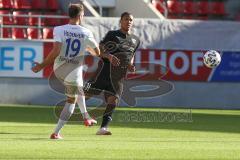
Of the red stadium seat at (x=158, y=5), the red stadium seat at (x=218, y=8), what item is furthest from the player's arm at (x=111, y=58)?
the red stadium seat at (x=218, y=8)

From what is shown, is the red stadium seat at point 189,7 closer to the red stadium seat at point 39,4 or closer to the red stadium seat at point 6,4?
the red stadium seat at point 39,4

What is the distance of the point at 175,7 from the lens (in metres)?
32.4

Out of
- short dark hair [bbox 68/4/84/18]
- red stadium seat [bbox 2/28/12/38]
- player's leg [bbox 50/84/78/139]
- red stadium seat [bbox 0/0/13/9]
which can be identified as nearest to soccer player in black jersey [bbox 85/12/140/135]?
player's leg [bbox 50/84/78/139]

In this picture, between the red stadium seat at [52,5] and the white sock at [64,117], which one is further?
the red stadium seat at [52,5]

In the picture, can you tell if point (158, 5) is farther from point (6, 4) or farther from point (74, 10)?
point (74, 10)

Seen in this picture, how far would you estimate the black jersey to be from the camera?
50.4 ft

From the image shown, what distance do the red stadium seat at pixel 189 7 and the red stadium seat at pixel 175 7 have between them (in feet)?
0.60

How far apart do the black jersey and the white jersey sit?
1356mm

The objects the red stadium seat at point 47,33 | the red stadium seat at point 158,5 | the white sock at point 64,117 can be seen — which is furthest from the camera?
the red stadium seat at point 158,5

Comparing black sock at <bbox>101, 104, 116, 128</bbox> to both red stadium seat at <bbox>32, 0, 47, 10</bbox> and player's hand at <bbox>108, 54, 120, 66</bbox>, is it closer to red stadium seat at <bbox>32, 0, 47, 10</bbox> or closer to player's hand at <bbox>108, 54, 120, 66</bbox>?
player's hand at <bbox>108, 54, 120, 66</bbox>

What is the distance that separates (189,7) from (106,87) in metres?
17.6

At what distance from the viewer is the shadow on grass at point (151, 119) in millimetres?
17719

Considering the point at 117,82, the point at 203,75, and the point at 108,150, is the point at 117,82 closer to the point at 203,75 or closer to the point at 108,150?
the point at 108,150

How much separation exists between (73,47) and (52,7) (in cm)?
1638
